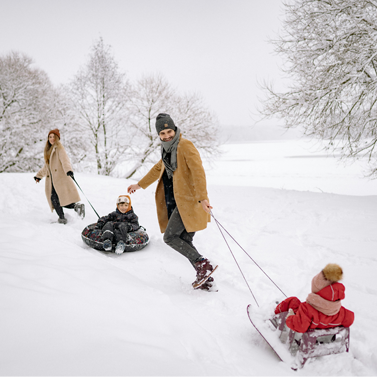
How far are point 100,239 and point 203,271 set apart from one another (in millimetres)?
1921

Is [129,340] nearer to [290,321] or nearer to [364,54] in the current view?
[290,321]

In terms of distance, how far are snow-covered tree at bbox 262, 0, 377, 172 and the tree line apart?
974cm

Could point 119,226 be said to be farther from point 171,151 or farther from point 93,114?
point 93,114

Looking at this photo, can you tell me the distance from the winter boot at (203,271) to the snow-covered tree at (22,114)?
1598 centimetres

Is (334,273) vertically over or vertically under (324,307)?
over

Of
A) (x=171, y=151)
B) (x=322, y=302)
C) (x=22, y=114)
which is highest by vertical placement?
(x=22, y=114)

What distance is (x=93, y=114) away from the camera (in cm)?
1666

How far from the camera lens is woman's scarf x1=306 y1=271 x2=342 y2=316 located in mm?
1921

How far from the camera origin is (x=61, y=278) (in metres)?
2.29

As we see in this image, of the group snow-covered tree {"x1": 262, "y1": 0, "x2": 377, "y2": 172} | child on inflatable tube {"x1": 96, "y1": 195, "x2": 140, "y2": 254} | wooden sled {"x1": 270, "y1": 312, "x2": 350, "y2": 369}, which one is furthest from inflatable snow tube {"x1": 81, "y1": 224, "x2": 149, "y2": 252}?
snow-covered tree {"x1": 262, "y1": 0, "x2": 377, "y2": 172}

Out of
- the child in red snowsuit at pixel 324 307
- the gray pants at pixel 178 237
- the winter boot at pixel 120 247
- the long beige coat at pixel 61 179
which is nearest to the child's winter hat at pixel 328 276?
the child in red snowsuit at pixel 324 307

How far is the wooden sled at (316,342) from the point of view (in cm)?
196

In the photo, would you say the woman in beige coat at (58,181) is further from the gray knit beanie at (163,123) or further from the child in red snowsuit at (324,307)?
the child in red snowsuit at (324,307)

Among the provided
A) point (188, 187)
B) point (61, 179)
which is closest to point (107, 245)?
point (188, 187)
